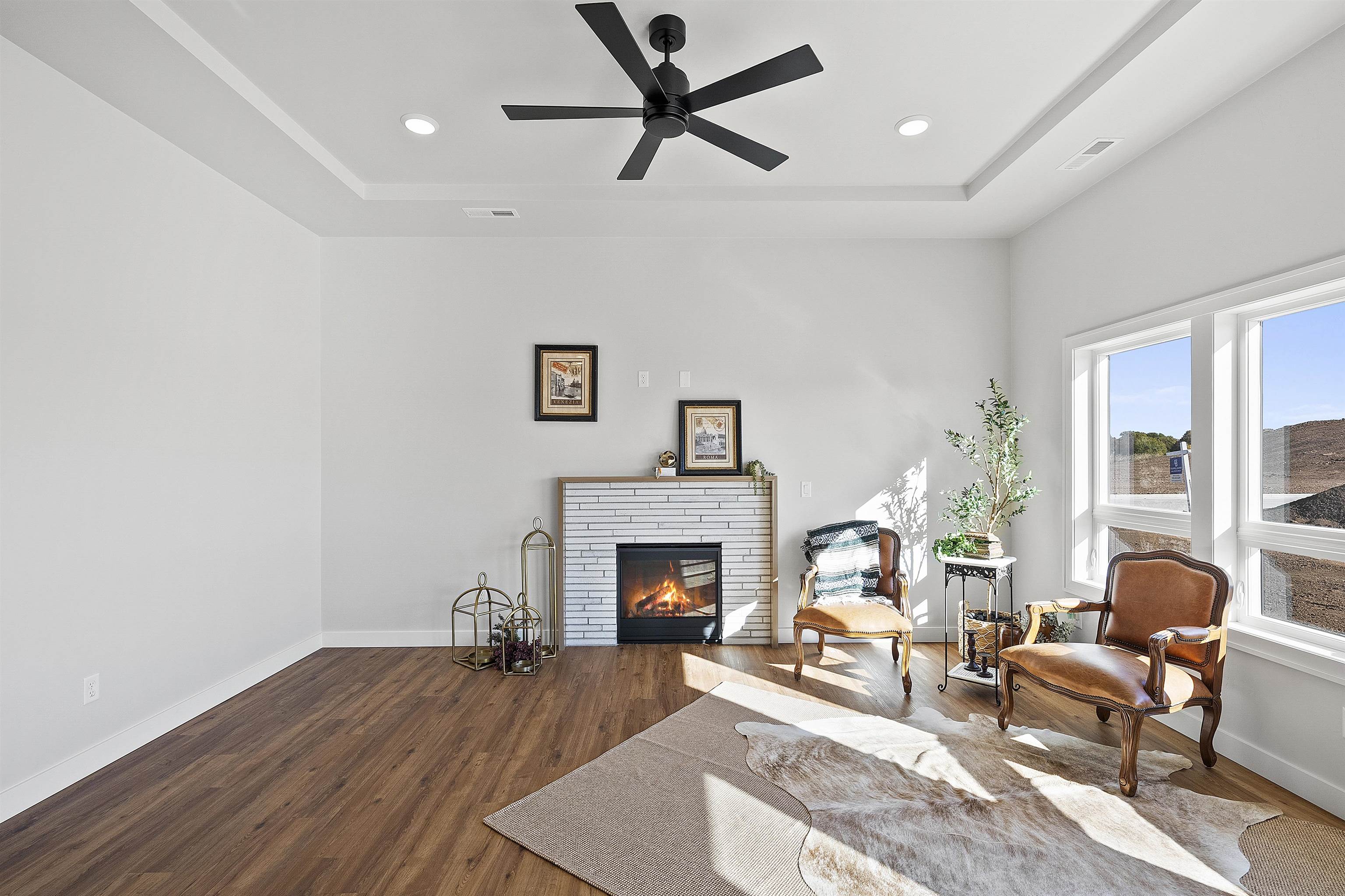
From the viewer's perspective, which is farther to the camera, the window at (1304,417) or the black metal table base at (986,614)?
the black metal table base at (986,614)

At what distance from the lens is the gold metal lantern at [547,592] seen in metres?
4.21

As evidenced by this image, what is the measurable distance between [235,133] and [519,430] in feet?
7.32

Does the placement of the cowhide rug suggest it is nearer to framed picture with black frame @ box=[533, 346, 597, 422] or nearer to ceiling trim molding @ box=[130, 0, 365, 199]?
framed picture with black frame @ box=[533, 346, 597, 422]

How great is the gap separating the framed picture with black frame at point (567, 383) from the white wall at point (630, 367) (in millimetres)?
74

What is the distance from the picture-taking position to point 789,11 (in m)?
2.27

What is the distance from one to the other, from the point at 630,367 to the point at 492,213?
134cm

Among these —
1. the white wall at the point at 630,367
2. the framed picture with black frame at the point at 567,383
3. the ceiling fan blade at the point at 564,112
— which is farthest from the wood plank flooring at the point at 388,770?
the ceiling fan blade at the point at 564,112

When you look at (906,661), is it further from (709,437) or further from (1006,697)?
(709,437)

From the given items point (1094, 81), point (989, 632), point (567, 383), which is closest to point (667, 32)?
point (1094, 81)

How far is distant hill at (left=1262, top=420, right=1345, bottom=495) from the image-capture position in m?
2.42

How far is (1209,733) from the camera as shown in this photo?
2.56 metres

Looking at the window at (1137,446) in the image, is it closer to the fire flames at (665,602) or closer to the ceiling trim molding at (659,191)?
the ceiling trim molding at (659,191)

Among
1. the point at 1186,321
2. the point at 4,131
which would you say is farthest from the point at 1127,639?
the point at 4,131

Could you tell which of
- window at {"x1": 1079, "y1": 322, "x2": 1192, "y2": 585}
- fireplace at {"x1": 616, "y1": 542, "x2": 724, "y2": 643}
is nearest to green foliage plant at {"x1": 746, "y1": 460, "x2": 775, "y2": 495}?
fireplace at {"x1": 616, "y1": 542, "x2": 724, "y2": 643}
